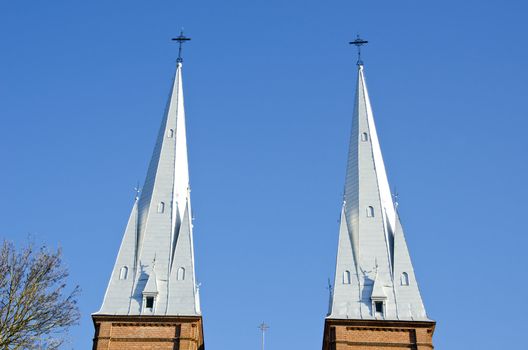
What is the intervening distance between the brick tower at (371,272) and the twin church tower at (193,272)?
45 millimetres

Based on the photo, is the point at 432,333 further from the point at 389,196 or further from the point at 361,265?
the point at 389,196

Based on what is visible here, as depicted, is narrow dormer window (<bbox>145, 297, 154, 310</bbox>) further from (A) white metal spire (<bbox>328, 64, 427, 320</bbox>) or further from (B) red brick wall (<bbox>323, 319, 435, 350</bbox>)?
(A) white metal spire (<bbox>328, 64, 427, 320</bbox>)

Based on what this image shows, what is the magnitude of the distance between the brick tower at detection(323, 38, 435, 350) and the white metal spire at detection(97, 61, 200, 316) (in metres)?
6.72

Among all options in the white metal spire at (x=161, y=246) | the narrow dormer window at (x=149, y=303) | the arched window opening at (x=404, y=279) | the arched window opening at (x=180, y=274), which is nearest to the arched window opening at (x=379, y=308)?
the arched window opening at (x=404, y=279)

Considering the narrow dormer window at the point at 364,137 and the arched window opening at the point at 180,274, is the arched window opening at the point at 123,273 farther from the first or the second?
the narrow dormer window at the point at 364,137

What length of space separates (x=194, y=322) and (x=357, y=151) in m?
12.5

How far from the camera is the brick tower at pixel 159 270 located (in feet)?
138

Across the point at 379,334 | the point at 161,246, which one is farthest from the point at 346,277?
the point at 161,246

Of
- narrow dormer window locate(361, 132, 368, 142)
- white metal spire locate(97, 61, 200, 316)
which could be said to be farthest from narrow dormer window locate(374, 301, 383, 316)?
narrow dormer window locate(361, 132, 368, 142)

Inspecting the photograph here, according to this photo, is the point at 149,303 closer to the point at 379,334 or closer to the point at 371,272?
the point at 371,272

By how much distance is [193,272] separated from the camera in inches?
1742

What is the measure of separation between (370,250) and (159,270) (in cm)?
979

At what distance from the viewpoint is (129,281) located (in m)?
44.2

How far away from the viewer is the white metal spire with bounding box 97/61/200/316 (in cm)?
4319
